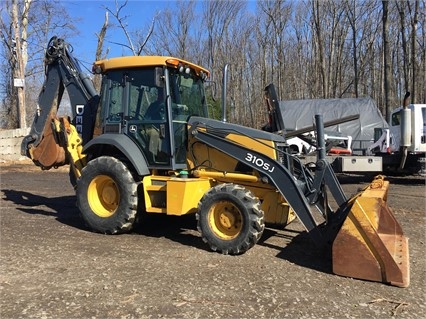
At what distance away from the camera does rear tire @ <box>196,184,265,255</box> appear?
17.5 ft

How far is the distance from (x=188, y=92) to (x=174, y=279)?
10.2 feet

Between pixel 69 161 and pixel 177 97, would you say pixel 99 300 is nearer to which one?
pixel 177 97

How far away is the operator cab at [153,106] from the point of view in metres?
6.25

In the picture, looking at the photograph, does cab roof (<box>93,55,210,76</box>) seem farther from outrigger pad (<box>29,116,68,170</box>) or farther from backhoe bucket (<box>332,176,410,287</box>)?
backhoe bucket (<box>332,176,410,287</box>)

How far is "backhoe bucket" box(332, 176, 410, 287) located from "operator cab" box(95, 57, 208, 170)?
2.68 metres

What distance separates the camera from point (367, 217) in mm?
4609

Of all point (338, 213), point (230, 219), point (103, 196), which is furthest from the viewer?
point (103, 196)

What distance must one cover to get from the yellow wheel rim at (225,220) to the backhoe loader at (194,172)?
0.01 meters

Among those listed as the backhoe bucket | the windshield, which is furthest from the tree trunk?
the backhoe bucket

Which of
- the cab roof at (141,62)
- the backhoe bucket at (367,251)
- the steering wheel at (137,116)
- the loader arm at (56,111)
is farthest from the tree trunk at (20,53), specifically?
the backhoe bucket at (367,251)

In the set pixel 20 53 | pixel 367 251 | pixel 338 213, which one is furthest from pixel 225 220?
pixel 20 53

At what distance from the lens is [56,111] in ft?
27.0

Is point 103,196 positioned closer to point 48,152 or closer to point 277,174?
point 48,152

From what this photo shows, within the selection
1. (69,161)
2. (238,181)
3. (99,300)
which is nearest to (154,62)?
(238,181)
